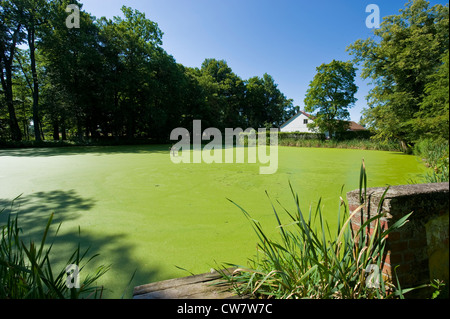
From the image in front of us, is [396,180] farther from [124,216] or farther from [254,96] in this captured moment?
[254,96]

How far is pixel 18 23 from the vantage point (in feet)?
42.7

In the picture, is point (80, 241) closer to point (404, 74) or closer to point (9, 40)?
point (404, 74)

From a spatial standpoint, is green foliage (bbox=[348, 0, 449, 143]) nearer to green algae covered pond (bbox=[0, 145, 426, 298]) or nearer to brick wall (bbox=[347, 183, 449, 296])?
brick wall (bbox=[347, 183, 449, 296])

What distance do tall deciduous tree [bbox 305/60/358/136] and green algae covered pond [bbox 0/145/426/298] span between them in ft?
41.0

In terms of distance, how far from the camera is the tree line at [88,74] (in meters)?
13.1

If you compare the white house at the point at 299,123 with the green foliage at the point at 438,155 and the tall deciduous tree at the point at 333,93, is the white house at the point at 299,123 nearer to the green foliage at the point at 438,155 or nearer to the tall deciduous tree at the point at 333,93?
the tall deciduous tree at the point at 333,93

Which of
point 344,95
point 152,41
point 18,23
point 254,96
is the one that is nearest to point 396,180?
point 344,95

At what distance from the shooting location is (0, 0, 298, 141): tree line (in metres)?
13.1

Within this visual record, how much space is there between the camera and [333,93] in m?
15.7

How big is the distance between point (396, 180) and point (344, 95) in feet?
47.1

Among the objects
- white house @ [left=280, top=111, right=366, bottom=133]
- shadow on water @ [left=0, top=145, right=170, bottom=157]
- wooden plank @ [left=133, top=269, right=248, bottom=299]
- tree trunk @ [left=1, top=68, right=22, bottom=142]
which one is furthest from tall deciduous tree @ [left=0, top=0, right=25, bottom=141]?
white house @ [left=280, top=111, right=366, bottom=133]

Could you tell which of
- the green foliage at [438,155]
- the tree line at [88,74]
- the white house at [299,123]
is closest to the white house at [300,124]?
the white house at [299,123]
